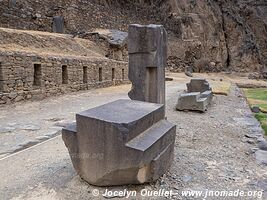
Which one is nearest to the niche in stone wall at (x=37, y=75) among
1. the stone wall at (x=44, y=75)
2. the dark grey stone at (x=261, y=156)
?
the stone wall at (x=44, y=75)

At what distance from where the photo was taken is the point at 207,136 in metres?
6.82

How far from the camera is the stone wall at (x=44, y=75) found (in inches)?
377

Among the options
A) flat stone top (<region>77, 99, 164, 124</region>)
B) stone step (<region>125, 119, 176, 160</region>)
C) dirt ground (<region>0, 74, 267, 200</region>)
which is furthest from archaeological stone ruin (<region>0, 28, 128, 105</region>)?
stone step (<region>125, 119, 176, 160</region>)

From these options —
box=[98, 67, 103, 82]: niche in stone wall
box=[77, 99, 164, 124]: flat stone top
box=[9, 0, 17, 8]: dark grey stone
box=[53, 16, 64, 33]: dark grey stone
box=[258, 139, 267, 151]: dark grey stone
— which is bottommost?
box=[258, 139, 267, 151]: dark grey stone

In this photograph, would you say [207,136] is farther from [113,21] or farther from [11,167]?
[113,21]

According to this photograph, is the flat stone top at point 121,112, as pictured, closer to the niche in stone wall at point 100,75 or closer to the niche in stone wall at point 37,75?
the niche in stone wall at point 37,75

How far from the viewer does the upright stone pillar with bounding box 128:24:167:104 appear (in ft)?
20.7

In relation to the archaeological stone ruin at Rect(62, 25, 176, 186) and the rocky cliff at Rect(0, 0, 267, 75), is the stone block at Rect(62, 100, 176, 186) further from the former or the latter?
the rocky cliff at Rect(0, 0, 267, 75)

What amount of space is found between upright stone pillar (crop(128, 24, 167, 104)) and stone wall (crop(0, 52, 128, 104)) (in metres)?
4.95

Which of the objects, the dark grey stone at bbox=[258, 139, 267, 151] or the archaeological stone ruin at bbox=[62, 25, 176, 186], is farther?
the dark grey stone at bbox=[258, 139, 267, 151]

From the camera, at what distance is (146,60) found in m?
6.36

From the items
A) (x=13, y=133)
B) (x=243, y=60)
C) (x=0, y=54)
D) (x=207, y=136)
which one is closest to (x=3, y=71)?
(x=0, y=54)

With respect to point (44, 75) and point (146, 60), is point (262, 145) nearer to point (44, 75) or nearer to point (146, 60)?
point (146, 60)

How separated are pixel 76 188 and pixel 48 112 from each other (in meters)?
5.42
